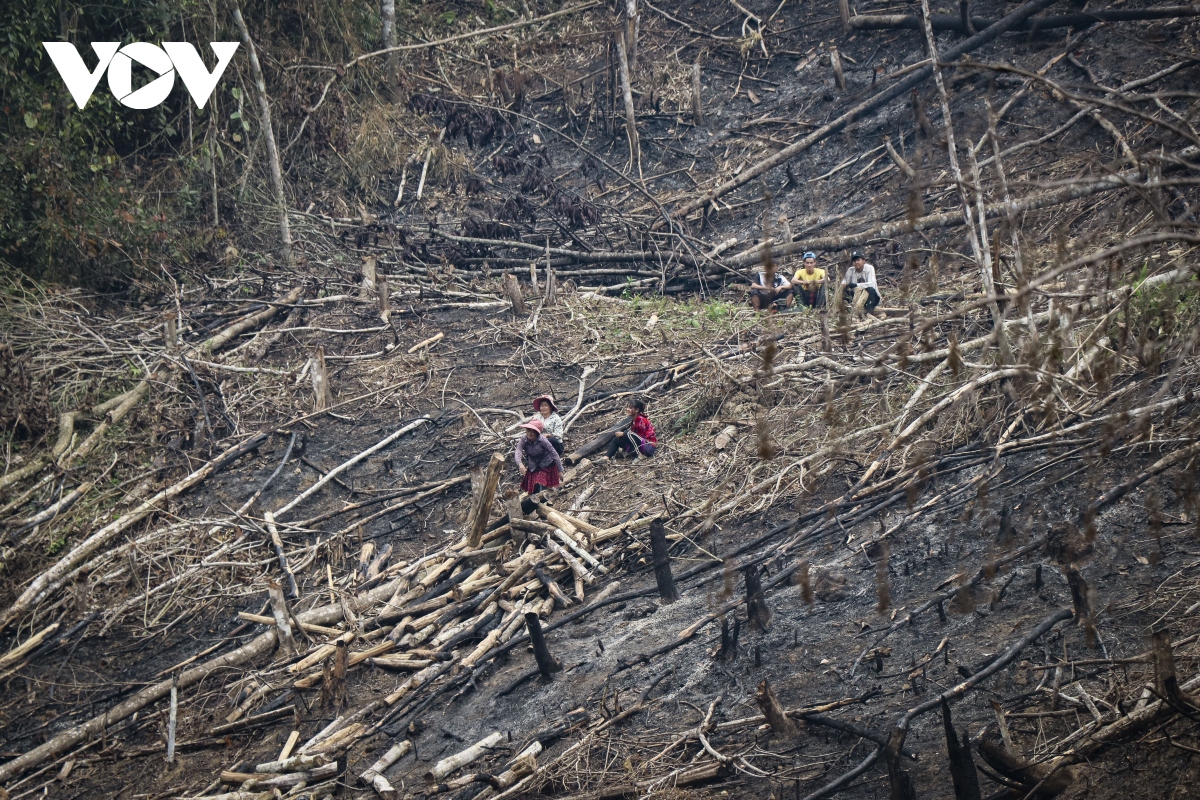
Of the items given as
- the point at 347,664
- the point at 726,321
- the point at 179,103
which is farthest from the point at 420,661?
the point at 179,103

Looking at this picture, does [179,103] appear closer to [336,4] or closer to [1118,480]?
Answer: [336,4]

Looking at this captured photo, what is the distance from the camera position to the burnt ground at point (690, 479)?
5.52 m

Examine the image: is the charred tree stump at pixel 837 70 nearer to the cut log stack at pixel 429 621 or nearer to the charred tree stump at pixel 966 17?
the charred tree stump at pixel 966 17

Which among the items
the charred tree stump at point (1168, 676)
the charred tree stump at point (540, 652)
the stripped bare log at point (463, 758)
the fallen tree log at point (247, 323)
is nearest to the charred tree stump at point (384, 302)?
the fallen tree log at point (247, 323)

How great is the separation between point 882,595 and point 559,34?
1838 centimetres

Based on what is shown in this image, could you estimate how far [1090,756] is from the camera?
466 cm

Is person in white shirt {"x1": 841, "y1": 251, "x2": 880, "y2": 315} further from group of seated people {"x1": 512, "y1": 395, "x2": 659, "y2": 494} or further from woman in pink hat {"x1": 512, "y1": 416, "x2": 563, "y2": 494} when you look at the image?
woman in pink hat {"x1": 512, "y1": 416, "x2": 563, "y2": 494}

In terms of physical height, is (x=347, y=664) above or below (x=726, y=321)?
below

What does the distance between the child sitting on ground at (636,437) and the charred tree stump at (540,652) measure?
3092 mm

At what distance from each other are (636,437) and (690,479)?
34.4 inches

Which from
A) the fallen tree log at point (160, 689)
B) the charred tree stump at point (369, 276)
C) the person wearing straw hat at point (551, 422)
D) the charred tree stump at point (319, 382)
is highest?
the charred tree stump at point (369, 276)

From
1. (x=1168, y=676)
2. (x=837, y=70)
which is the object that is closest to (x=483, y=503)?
(x=1168, y=676)

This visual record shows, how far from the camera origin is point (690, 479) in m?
9.12

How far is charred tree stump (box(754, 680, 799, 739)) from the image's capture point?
5.53m
